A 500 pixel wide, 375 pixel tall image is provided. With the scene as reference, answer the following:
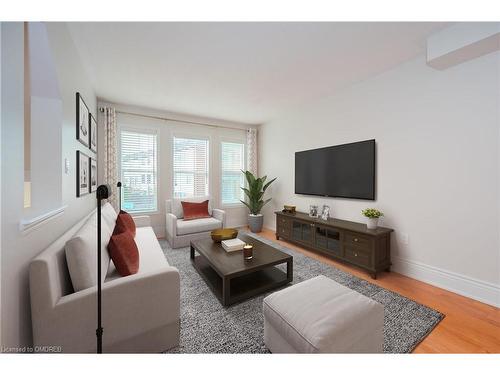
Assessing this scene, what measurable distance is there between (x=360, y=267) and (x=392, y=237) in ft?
1.85

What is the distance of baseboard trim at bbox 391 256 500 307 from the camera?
1.90 meters

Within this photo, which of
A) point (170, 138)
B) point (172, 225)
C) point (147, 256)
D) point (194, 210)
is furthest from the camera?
point (170, 138)

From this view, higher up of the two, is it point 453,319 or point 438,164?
point 438,164

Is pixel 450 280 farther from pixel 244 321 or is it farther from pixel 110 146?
pixel 110 146

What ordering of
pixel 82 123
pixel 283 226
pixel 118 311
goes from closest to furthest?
pixel 118 311 < pixel 82 123 < pixel 283 226

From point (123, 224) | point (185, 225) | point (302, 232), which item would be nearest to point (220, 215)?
point (185, 225)

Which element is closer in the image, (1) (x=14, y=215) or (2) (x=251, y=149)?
(1) (x=14, y=215)

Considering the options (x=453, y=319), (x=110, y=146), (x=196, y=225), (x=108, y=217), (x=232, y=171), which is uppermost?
(x=110, y=146)

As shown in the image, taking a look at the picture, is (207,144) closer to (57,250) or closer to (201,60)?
(201,60)

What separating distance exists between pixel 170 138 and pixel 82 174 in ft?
6.97

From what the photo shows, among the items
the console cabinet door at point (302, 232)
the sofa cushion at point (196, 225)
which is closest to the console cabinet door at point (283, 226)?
the console cabinet door at point (302, 232)

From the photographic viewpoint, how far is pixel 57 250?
121 centimetres

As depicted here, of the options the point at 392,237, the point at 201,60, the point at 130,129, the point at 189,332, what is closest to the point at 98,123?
the point at 130,129

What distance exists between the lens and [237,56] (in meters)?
2.31
